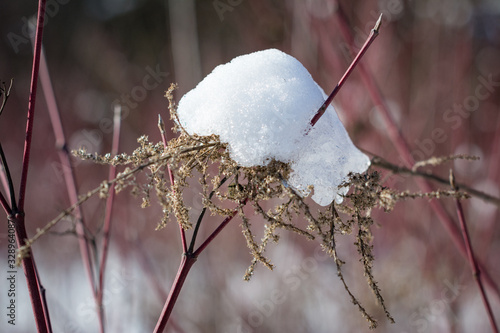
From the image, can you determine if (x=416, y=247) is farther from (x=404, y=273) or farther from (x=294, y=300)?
(x=294, y=300)

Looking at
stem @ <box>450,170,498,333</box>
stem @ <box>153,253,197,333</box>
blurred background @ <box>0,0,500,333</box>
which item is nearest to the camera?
stem @ <box>153,253,197,333</box>

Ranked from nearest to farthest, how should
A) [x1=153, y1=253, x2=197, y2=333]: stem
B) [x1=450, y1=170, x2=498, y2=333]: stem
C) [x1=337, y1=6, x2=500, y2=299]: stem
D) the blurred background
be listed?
[x1=153, y1=253, x2=197, y2=333]: stem, [x1=450, y1=170, x2=498, y2=333]: stem, [x1=337, y1=6, x2=500, y2=299]: stem, the blurred background

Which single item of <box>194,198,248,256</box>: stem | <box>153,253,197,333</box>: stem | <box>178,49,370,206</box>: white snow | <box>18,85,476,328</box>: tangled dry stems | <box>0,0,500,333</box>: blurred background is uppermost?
<box>0,0,500,333</box>: blurred background

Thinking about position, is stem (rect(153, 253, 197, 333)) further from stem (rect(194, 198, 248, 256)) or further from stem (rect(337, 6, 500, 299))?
stem (rect(337, 6, 500, 299))

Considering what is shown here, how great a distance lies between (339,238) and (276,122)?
2.25m

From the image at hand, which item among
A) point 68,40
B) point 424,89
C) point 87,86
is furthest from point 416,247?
point 68,40

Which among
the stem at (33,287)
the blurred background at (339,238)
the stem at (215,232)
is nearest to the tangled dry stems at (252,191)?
the stem at (215,232)

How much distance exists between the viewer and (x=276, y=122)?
1.84 ft

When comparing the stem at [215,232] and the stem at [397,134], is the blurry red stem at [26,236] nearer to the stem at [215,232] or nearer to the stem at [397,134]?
the stem at [215,232]

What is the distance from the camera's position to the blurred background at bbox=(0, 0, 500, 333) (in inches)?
71.6

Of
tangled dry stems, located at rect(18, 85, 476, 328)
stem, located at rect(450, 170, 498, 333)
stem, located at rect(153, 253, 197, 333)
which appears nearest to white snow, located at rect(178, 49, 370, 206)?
tangled dry stems, located at rect(18, 85, 476, 328)

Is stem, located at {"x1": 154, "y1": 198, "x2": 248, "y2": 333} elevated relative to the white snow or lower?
lower

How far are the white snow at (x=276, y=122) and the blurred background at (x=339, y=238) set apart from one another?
1.11 feet

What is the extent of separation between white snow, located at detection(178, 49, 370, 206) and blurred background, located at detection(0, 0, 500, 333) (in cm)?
A: 34
